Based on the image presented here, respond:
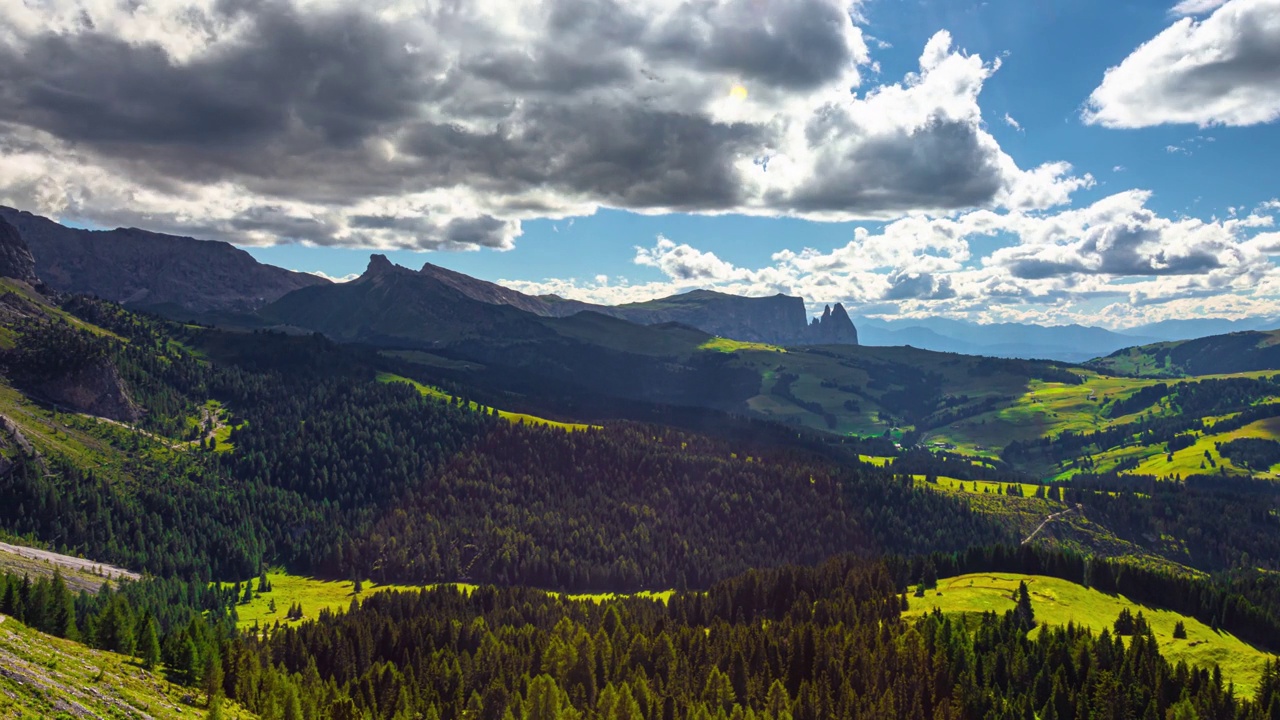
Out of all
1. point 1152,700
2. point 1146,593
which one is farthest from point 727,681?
point 1146,593

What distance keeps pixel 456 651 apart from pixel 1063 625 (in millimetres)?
123939

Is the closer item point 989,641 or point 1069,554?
point 989,641

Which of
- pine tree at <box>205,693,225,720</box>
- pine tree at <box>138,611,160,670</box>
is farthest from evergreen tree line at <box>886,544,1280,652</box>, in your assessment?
pine tree at <box>138,611,160,670</box>

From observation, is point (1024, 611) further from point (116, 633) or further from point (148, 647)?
point (116, 633)

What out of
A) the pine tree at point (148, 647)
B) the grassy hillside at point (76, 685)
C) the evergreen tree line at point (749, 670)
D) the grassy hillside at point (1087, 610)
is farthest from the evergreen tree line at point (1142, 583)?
the pine tree at point (148, 647)

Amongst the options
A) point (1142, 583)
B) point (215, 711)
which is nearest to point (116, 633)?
point (215, 711)

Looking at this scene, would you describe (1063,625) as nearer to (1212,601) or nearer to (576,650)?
(1212,601)

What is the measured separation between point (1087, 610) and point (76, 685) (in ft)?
586

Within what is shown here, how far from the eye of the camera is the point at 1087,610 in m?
160

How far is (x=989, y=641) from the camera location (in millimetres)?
132500

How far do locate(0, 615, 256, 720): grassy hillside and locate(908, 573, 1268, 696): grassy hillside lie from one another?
13376cm

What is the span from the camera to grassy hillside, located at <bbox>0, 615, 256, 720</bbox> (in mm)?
65875

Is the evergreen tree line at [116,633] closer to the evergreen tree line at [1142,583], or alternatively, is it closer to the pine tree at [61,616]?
the pine tree at [61,616]

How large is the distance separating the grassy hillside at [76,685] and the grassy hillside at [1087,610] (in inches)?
5266
